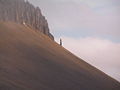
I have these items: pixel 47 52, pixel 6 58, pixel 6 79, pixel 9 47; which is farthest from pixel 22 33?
pixel 6 79

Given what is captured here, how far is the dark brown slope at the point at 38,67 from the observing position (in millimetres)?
92588

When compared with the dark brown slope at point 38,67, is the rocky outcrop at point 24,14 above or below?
above

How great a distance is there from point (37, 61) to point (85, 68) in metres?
23.8

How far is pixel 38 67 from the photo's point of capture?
111 m

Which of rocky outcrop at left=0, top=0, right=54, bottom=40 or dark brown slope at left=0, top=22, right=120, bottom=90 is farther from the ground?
rocky outcrop at left=0, top=0, right=54, bottom=40

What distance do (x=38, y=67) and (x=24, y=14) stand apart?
77320mm

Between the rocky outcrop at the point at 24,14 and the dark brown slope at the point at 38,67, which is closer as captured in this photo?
the dark brown slope at the point at 38,67

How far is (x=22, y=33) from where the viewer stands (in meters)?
143

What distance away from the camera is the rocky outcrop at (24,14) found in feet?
555

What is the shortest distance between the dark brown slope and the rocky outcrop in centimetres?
1673

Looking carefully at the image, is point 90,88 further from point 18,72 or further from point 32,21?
point 32,21

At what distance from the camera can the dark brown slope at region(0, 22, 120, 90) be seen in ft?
304

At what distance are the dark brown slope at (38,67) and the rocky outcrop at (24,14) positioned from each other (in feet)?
54.9

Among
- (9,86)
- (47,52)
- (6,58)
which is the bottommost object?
(9,86)
